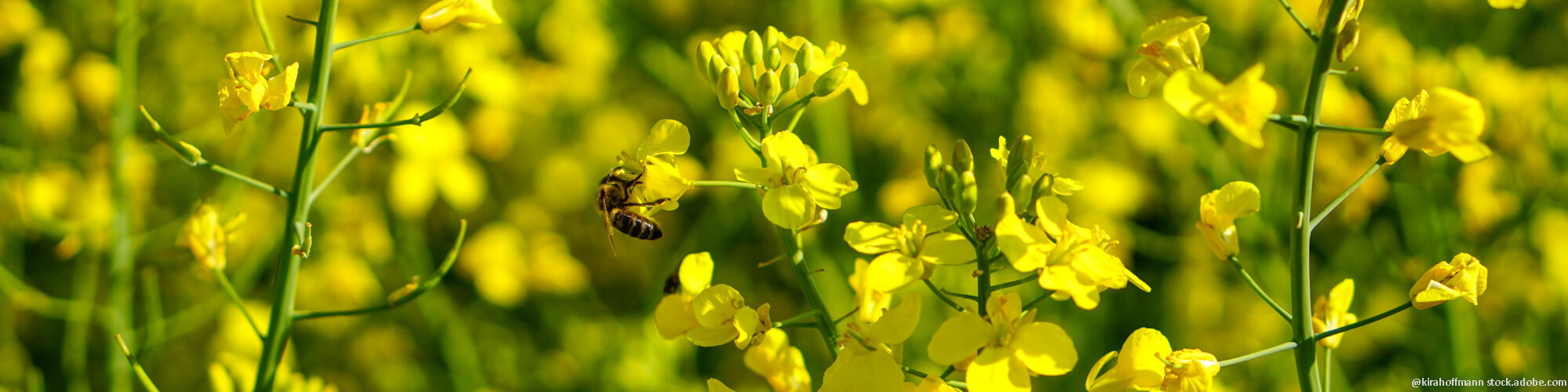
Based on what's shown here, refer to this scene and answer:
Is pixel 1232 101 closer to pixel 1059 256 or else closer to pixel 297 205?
pixel 1059 256

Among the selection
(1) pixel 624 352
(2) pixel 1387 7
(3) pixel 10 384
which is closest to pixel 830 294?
(1) pixel 624 352

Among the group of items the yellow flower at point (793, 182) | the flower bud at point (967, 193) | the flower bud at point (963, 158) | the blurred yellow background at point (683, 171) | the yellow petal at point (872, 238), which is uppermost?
the flower bud at point (963, 158)

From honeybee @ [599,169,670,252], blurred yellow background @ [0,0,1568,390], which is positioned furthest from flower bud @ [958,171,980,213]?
blurred yellow background @ [0,0,1568,390]

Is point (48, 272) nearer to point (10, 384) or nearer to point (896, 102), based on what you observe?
point (10, 384)

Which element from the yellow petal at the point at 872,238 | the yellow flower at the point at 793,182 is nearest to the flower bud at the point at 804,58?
the yellow flower at the point at 793,182

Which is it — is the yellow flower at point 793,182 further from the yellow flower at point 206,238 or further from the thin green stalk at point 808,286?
the yellow flower at point 206,238

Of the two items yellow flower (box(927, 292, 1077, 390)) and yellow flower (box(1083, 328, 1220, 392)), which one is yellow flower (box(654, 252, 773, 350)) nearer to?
yellow flower (box(927, 292, 1077, 390))

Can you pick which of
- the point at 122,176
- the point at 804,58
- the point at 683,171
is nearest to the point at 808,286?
the point at 804,58
